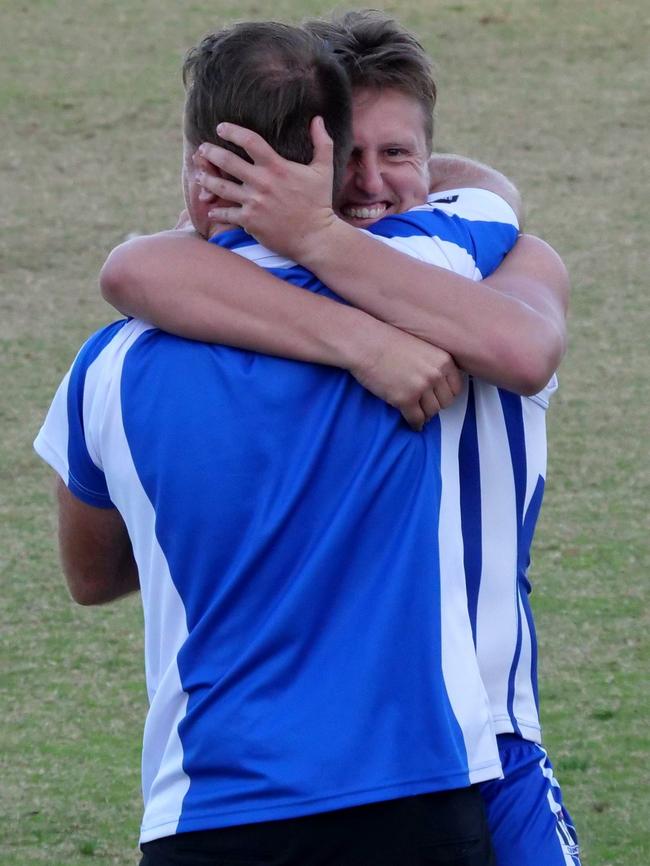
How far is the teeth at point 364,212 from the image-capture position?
214 cm

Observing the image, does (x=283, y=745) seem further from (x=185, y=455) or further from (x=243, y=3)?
(x=243, y=3)

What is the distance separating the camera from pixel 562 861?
6.26 feet

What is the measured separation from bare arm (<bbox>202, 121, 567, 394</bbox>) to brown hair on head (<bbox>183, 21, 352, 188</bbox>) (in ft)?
0.08

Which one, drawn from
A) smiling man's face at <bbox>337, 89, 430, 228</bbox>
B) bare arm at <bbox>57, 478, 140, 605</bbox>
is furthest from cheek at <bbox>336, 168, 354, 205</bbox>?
bare arm at <bbox>57, 478, 140, 605</bbox>

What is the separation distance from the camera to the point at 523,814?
190 cm

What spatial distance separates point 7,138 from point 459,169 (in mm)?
9964

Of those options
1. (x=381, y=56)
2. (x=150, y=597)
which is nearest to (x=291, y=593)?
(x=150, y=597)

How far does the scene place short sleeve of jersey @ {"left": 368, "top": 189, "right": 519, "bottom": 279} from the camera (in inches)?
73.0

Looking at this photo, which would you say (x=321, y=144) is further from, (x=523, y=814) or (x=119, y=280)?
(x=523, y=814)

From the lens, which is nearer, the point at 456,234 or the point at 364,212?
the point at 456,234

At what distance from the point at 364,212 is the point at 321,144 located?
406 millimetres

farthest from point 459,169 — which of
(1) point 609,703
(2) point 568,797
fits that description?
(1) point 609,703

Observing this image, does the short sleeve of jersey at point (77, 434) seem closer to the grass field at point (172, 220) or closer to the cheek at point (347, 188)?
the cheek at point (347, 188)

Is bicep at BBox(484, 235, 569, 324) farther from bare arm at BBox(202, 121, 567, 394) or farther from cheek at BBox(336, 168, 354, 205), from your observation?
cheek at BBox(336, 168, 354, 205)
